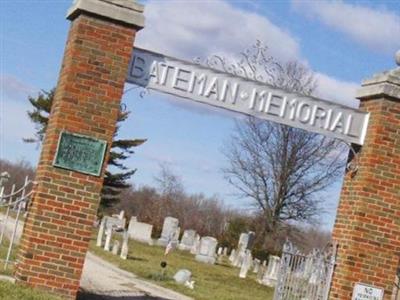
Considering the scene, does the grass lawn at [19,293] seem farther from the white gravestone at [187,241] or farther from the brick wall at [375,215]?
the white gravestone at [187,241]

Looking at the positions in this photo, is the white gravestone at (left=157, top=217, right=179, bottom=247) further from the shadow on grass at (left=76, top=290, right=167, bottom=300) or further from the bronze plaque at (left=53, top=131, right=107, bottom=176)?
the bronze plaque at (left=53, top=131, right=107, bottom=176)

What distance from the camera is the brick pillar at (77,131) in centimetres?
1090

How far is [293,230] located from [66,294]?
36.0m

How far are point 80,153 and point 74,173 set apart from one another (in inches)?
11.3

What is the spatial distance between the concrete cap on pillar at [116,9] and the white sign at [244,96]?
0.51 metres

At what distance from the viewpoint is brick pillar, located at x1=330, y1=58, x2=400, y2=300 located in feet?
40.7

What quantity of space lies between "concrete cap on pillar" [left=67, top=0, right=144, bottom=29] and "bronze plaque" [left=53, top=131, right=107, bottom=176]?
168 centimetres

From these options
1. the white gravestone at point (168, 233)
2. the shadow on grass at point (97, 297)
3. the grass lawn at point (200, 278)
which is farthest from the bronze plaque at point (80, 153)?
the white gravestone at point (168, 233)

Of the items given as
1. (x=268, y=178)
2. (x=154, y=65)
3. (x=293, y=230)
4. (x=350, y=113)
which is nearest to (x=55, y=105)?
(x=154, y=65)

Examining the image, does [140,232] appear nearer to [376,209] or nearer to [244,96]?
[376,209]

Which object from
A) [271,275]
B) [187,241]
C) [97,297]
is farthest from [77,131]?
[187,241]

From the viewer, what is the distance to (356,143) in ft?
42.1

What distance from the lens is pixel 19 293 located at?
10344 millimetres

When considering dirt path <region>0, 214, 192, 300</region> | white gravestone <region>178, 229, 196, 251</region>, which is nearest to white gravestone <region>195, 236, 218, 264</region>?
white gravestone <region>178, 229, 196, 251</region>
